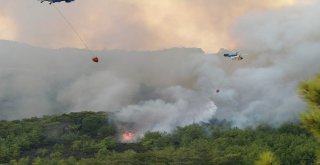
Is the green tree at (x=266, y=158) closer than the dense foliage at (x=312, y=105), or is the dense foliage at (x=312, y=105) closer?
the dense foliage at (x=312, y=105)

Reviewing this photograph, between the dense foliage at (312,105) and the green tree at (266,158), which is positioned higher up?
the dense foliage at (312,105)

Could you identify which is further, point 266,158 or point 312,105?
point 266,158

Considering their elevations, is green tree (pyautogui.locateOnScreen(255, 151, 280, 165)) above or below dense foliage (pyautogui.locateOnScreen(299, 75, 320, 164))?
below

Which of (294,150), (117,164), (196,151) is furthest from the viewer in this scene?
(294,150)

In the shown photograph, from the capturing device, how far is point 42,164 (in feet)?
519

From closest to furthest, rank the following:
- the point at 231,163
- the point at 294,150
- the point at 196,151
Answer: the point at 231,163, the point at 196,151, the point at 294,150

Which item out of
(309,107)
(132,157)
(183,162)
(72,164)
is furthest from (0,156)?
(309,107)

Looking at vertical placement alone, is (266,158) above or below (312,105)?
below

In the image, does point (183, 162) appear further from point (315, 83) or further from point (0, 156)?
point (315, 83)

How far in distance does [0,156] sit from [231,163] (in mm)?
87752

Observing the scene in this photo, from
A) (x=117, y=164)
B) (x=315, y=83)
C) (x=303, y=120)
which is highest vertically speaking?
(x=117, y=164)

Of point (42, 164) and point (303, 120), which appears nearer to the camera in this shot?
point (303, 120)

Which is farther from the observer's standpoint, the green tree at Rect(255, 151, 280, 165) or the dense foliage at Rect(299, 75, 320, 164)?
the green tree at Rect(255, 151, 280, 165)

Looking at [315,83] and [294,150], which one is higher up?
[294,150]
